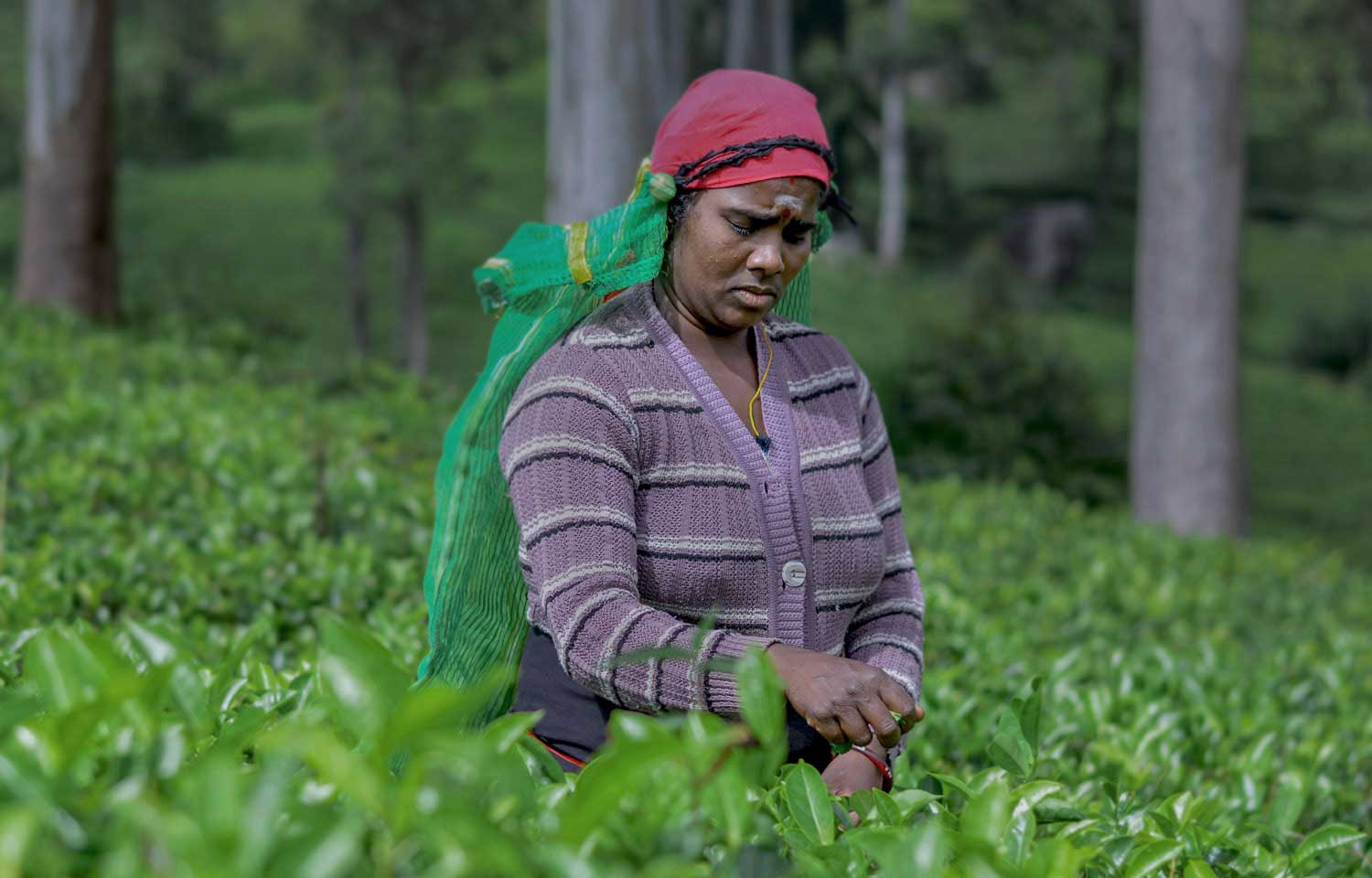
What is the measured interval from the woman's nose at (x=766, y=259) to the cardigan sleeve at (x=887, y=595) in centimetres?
41

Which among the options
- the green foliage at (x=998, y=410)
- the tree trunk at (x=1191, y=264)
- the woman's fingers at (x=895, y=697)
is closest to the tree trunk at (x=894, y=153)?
the green foliage at (x=998, y=410)

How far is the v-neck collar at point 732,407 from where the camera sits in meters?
2.33

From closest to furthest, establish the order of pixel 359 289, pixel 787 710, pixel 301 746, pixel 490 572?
pixel 301 746 < pixel 787 710 < pixel 490 572 < pixel 359 289

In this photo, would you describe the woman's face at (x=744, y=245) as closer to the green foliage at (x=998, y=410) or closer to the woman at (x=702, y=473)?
the woman at (x=702, y=473)

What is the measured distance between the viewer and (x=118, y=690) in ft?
4.04

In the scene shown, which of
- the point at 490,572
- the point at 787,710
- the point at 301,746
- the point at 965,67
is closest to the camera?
the point at 301,746

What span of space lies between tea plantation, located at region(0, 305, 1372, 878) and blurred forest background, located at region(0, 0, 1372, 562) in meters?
3.06

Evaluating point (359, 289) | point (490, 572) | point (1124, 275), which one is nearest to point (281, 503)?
point (490, 572)

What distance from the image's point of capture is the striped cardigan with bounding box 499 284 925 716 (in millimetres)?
2127

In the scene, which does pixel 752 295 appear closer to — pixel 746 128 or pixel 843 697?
pixel 746 128

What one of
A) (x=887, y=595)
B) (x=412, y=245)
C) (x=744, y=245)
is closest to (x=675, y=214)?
(x=744, y=245)

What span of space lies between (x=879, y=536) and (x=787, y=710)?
41cm

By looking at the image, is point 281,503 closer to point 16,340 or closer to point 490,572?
point 490,572

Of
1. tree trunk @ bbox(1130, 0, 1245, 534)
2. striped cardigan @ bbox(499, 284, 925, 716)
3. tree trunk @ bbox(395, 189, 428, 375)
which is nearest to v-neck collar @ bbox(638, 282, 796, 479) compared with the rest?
striped cardigan @ bbox(499, 284, 925, 716)
